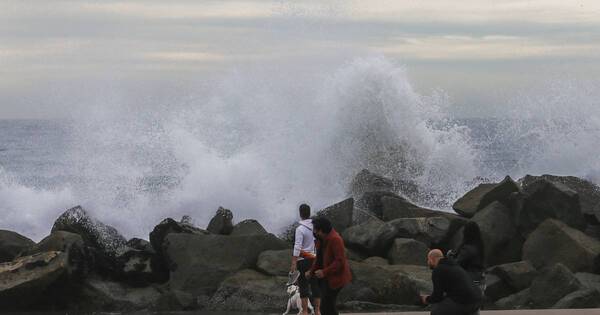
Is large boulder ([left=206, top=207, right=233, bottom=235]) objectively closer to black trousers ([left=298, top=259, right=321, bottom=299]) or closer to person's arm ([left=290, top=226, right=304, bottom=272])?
black trousers ([left=298, top=259, right=321, bottom=299])

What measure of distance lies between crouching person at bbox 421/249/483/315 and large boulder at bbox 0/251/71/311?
6.37m

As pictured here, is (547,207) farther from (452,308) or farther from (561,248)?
(452,308)

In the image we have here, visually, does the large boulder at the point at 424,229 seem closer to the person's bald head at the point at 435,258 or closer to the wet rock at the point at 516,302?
the wet rock at the point at 516,302

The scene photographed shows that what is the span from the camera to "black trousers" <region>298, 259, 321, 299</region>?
10461 mm

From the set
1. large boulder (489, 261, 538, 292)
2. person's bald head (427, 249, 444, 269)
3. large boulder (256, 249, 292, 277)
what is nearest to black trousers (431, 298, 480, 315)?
person's bald head (427, 249, 444, 269)

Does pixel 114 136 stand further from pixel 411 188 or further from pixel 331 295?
pixel 331 295

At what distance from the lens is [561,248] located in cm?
1337

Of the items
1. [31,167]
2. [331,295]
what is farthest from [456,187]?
[31,167]

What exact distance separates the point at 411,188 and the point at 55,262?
8.64 meters

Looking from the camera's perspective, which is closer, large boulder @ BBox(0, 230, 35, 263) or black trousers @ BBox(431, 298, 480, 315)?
black trousers @ BBox(431, 298, 480, 315)

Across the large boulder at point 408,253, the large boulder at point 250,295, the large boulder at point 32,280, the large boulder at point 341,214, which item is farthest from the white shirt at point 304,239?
the large boulder at point 341,214

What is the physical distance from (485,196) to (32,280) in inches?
264

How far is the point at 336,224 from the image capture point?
1499 cm

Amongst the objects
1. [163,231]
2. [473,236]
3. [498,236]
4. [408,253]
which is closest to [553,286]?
[408,253]
